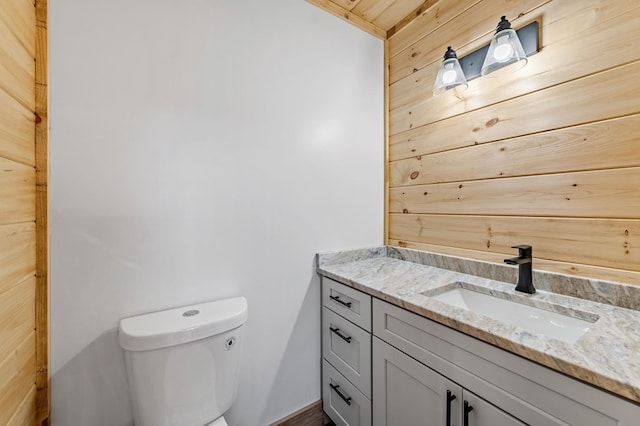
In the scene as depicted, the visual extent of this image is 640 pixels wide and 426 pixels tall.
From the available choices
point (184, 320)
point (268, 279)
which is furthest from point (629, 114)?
point (184, 320)

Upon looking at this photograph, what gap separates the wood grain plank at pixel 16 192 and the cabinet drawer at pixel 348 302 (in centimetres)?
117

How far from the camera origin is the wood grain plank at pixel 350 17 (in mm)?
1521

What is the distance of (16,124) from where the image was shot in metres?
0.75

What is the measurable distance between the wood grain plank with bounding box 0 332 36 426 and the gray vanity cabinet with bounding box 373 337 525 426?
44.0 inches

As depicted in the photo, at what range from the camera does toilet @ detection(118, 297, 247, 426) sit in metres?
0.88

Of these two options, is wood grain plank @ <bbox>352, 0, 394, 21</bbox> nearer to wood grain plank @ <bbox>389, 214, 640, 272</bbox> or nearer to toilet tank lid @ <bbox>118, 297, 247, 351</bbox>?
wood grain plank @ <bbox>389, 214, 640, 272</bbox>

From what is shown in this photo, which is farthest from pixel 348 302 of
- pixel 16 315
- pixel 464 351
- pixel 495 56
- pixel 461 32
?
pixel 461 32

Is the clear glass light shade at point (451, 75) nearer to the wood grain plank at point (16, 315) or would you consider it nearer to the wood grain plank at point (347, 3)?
the wood grain plank at point (347, 3)

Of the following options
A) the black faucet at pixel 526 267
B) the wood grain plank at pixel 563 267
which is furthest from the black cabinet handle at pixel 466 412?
the wood grain plank at pixel 563 267

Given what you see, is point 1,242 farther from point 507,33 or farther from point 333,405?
point 507,33

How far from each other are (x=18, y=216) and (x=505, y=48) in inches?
69.4

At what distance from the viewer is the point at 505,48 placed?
1.10 meters

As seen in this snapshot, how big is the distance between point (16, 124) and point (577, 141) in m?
1.82

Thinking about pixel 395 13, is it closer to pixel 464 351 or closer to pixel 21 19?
pixel 21 19
